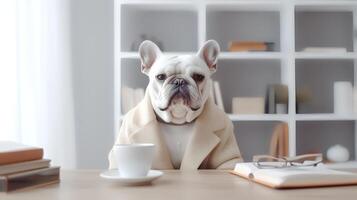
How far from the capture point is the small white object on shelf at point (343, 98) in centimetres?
274

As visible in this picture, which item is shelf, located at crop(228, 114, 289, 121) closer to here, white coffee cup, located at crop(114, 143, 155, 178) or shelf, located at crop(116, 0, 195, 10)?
shelf, located at crop(116, 0, 195, 10)

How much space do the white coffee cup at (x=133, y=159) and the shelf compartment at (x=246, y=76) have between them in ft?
6.86

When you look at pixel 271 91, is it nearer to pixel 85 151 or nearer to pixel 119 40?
pixel 119 40

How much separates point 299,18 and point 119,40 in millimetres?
1257

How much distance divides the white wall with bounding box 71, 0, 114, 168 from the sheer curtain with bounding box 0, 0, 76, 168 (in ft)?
0.49

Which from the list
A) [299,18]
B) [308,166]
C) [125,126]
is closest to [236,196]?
[308,166]

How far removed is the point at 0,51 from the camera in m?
2.43

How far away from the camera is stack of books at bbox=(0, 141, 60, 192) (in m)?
0.79

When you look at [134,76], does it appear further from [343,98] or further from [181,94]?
[181,94]

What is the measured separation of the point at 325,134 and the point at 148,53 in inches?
72.4

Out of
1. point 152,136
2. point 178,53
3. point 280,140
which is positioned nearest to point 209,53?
point 152,136

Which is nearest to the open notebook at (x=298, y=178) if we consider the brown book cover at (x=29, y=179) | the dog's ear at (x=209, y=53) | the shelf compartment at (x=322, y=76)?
the brown book cover at (x=29, y=179)

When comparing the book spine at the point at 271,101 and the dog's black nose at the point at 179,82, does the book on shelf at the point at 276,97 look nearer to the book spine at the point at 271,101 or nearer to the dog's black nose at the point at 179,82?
the book spine at the point at 271,101

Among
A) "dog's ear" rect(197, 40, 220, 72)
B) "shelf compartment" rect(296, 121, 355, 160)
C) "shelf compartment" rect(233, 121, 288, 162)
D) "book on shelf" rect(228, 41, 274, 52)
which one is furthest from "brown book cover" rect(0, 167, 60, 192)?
"shelf compartment" rect(296, 121, 355, 160)
